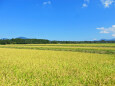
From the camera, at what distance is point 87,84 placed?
4039 mm

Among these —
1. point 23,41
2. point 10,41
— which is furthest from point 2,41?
point 23,41

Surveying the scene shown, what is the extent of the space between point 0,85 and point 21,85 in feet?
3.08

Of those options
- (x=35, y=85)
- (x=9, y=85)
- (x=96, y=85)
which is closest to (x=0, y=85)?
(x=9, y=85)

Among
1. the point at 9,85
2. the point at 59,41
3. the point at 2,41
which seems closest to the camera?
the point at 9,85

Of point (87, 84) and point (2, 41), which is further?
point (2, 41)

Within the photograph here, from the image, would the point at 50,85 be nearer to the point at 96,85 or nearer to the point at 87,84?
the point at 87,84

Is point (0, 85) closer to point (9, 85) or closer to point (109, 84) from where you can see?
point (9, 85)

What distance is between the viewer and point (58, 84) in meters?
3.98

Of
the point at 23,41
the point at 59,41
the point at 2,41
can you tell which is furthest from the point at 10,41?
the point at 59,41

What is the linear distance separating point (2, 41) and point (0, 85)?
347ft

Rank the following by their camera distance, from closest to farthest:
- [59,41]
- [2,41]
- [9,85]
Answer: [9,85], [2,41], [59,41]

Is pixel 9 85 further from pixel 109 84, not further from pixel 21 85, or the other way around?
pixel 109 84

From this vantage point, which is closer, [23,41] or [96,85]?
[96,85]

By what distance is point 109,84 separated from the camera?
13.1 feet
